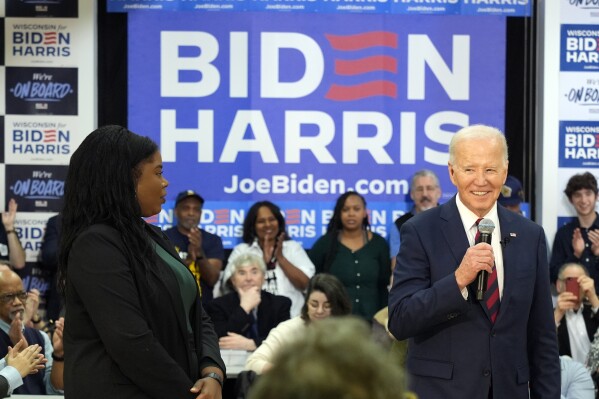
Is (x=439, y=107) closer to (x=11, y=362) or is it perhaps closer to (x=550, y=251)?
(x=550, y=251)

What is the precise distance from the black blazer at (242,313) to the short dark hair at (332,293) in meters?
0.52

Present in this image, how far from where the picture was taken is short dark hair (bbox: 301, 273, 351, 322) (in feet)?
18.7

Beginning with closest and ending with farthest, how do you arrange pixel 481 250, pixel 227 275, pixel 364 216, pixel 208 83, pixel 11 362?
1. pixel 481 250
2. pixel 11 362
3. pixel 227 275
4. pixel 364 216
5. pixel 208 83

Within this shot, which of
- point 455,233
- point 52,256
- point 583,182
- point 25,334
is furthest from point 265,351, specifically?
point 583,182

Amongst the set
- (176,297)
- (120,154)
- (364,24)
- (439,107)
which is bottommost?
(176,297)

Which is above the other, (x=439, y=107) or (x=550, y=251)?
(x=439, y=107)

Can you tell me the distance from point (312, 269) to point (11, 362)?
11.5 feet

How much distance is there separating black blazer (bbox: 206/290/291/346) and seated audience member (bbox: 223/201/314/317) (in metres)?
0.31

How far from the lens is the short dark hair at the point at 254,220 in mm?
6992

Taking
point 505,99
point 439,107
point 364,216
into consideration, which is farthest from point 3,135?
point 505,99

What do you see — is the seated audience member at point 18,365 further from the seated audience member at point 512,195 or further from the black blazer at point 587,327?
the seated audience member at point 512,195

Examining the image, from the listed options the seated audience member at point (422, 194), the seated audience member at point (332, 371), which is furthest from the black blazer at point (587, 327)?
the seated audience member at point (332, 371)

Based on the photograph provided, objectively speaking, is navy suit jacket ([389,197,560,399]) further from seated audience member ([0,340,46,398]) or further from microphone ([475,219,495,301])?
seated audience member ([0,340,46,398])

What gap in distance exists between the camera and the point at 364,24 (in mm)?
7559
